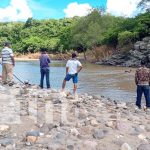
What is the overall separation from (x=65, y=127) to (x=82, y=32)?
62.7 m

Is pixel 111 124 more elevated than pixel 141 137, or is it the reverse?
pixel 111 124

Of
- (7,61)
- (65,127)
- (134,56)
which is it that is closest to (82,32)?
(134,56)

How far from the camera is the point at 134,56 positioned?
47781mm

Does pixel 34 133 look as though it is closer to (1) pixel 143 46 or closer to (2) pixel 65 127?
(2) pixel 65 127

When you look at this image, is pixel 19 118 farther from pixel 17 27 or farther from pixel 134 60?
pixel 17 27

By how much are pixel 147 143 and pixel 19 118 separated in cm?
292

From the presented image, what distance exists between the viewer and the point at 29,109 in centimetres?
955

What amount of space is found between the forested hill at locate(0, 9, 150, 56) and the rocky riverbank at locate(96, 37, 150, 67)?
48.5 inches

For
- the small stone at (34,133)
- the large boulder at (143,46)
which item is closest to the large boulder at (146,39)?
the large boulder at (143,46)

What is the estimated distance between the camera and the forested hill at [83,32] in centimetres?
5155

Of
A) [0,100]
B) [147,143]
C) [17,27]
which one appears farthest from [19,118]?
[17,27]

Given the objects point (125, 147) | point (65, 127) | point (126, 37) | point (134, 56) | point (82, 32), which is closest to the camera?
point (125, 147)

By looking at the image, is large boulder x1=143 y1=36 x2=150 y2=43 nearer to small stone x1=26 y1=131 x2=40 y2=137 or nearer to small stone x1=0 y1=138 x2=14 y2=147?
small stone x1=26 y1=131 x2=40 y2=137

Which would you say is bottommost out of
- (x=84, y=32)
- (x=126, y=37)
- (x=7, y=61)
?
(x=7, y=61)
